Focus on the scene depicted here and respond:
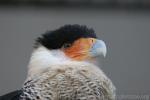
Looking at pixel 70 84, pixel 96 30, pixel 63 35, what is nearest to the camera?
pixel 70 84

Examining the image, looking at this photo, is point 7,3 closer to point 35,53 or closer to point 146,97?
point 146,97

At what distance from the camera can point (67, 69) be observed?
13.2ft

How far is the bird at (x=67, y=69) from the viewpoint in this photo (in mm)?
3951

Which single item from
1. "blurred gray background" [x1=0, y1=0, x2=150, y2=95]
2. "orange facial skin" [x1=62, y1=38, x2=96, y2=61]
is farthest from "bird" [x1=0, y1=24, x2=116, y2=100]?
"blurred gray background" [x1=0, y1=0, x2=150, y2=95]

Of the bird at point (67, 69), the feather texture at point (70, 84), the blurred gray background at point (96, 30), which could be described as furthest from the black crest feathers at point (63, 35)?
the blurred gray background at point (96, 30)

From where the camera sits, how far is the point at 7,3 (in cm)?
752

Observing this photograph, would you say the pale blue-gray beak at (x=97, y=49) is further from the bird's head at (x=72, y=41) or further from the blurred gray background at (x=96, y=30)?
the blurred gray background at (x=96, y=30)

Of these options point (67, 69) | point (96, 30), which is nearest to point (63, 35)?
point (67, 69)

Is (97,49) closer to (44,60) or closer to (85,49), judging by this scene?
(85,49)

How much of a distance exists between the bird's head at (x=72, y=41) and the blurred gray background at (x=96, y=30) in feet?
9.17

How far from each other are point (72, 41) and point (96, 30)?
3.01 metres

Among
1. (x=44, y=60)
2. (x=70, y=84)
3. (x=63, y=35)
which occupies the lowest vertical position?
(x=70, y=84)

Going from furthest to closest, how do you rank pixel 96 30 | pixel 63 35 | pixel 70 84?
pixel 96 30, pixel 63 35, pixel 70 84

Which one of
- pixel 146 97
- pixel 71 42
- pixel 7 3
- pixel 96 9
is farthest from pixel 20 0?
pixel 71 42
